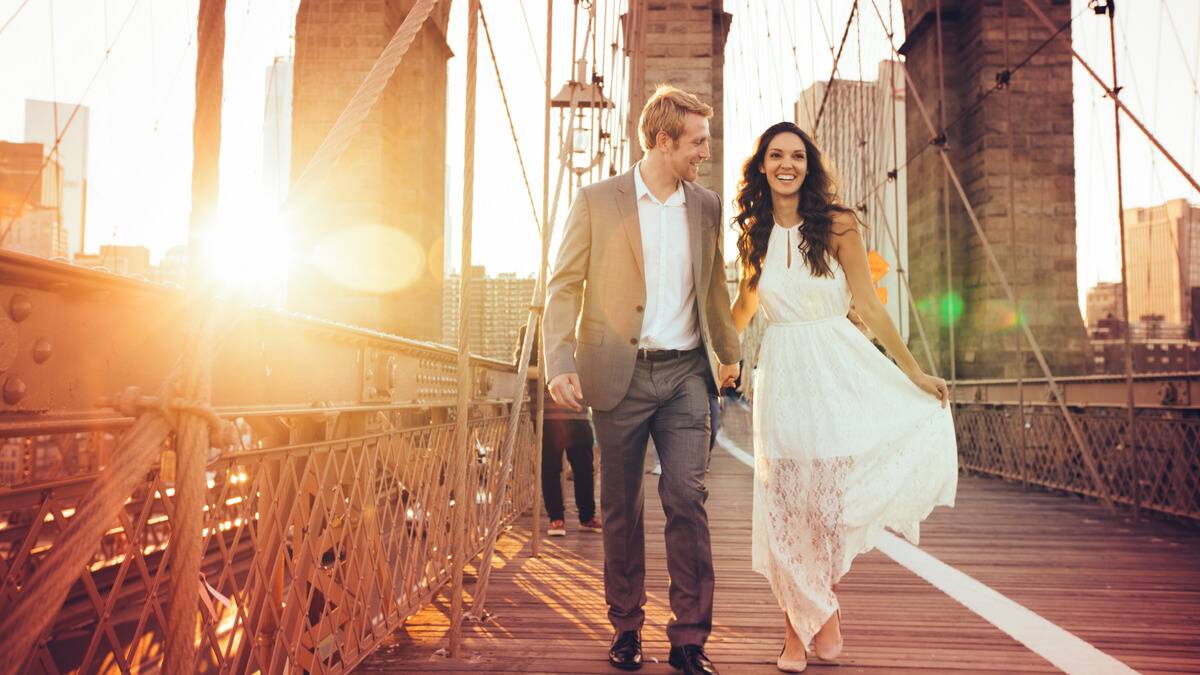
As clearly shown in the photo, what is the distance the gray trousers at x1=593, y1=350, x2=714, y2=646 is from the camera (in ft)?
6.53

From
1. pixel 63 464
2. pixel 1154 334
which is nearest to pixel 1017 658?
pixel 63 464

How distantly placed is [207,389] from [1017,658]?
6.75 ft

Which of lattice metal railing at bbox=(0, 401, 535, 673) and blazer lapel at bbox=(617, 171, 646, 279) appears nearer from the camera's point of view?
lattice metal railing at bbox=(0, 401, 535, 673)

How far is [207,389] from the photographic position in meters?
0.85

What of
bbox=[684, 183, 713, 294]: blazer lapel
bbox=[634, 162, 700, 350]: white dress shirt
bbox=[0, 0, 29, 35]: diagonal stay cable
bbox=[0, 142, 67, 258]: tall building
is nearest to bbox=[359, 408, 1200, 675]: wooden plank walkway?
bbox=[634, 162, 700, 350]: white dress shirt

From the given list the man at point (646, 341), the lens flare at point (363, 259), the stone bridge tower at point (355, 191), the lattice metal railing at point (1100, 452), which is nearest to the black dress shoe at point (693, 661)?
the man at point (646, 341)

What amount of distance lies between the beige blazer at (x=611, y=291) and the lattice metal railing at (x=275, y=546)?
16.8 inches

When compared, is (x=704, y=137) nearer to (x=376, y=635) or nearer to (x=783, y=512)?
(x=783, y=512)

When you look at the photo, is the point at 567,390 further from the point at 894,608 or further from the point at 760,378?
the point at 894,608

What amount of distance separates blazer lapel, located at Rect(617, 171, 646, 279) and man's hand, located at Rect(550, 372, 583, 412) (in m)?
0.31

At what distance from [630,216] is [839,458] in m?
0.79

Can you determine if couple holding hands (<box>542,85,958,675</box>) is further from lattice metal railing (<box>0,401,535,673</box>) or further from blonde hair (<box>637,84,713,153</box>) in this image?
lattice metal railing (<box>0,401,535,673</box>)

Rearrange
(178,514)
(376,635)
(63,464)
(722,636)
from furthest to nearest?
(722,636) < (376,635) < (63,464) < (178,514)

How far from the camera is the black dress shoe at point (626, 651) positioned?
2.02 meters
